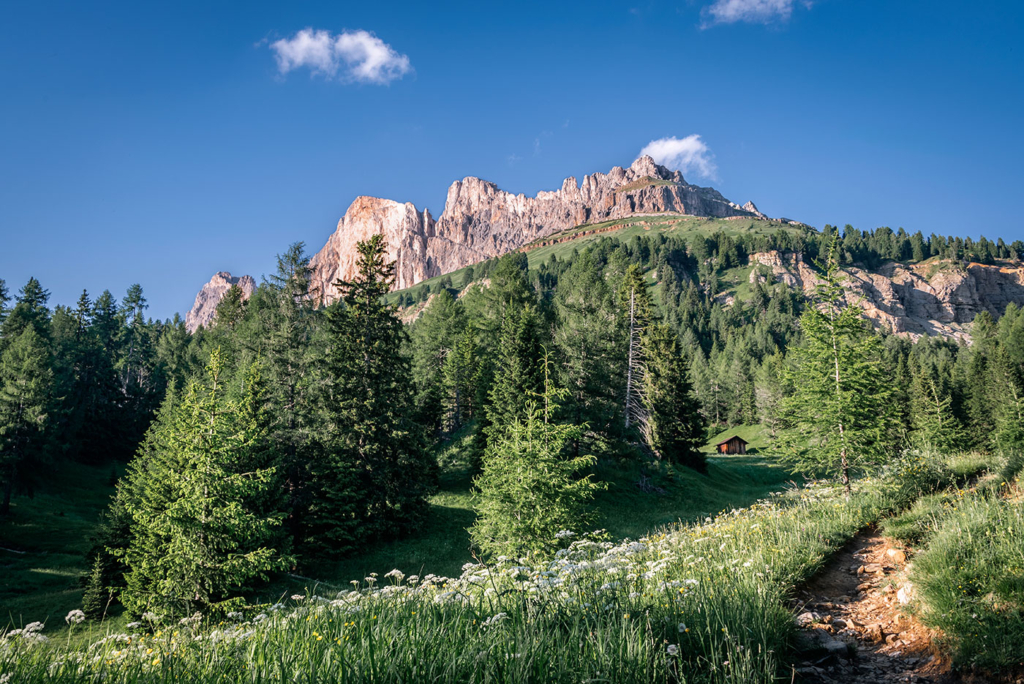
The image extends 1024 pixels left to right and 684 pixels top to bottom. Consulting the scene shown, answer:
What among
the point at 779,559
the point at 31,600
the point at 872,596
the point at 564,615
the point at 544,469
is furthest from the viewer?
the point at 31,600

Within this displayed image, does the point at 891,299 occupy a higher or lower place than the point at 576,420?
higher

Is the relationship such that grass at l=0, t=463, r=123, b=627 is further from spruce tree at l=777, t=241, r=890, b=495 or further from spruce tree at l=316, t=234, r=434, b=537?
spruce tree at l=777, t=241, r=890, b=495

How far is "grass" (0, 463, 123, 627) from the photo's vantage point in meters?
21.9

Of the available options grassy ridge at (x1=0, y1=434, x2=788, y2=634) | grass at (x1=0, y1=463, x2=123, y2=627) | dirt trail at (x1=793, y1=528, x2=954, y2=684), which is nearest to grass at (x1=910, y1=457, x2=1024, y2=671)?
dirt trail at (x1=793, y1=528, x2=954, y2=684)

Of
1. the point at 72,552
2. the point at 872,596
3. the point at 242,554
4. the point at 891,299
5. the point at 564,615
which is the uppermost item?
the point at 891,299

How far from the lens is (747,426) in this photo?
92812 millimetres

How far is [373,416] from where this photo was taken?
27.0 meters

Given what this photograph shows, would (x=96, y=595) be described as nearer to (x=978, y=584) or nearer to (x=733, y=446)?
(x=978, y=584)

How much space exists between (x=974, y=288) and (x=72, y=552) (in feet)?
855

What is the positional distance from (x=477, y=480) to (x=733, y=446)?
68981mm

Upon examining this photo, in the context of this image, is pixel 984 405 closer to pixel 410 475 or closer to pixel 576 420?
pixel 576 420

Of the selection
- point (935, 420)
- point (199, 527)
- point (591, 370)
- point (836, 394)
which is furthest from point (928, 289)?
point (199, 527)

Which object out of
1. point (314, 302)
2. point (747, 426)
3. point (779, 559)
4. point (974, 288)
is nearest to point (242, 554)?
point (779, 559)

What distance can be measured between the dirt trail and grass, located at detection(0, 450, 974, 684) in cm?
41
